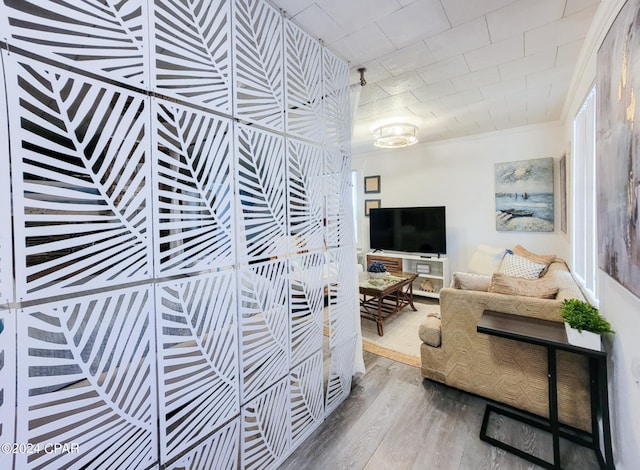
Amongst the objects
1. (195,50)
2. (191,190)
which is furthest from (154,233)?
(195,50)

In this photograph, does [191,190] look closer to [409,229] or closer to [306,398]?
[306,398]

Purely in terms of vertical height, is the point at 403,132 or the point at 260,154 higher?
the point at 403,132

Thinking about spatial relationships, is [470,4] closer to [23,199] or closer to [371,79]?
[371,79]

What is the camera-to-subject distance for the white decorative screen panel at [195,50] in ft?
3.71

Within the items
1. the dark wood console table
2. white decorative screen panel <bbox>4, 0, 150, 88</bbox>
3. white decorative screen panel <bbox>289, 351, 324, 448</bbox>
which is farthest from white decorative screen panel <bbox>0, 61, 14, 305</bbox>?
the dark wood console table

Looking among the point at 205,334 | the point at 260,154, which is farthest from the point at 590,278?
the point at 205,334

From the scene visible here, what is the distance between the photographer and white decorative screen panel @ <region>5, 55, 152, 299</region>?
2.68 ft

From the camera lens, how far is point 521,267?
326 cm

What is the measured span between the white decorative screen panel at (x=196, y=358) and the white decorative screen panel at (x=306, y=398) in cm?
47

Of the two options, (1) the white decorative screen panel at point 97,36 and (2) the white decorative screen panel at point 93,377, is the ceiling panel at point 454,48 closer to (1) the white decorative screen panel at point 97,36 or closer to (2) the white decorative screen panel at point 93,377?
(1) the white decorative screen panel at point 97,36

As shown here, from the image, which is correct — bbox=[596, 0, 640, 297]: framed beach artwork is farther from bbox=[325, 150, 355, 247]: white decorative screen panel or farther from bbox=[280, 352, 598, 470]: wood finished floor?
bbox=[325, 150, 355, 247]: white decorative screen panel

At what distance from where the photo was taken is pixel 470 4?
166cm

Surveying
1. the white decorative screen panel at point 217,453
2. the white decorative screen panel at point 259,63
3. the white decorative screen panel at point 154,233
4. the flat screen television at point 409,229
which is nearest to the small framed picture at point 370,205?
the flat screen television at point 409,229

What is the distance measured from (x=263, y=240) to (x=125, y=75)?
889mm
